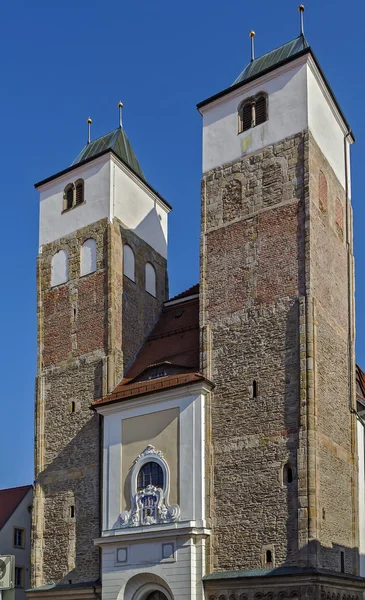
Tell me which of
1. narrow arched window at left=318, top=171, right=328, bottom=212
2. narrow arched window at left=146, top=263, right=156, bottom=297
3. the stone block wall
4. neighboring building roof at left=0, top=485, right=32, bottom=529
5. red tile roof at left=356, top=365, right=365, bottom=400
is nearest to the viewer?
the stone block wall

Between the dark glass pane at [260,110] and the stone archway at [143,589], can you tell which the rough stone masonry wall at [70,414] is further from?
the dark glass pane at [260,110]

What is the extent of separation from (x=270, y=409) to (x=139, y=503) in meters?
5.19

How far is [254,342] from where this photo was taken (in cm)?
2667

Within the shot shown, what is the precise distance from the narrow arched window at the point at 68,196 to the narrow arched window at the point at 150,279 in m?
4.04

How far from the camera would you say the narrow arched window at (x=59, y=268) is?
33.9 meters

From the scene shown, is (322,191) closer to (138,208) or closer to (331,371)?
(331,371)

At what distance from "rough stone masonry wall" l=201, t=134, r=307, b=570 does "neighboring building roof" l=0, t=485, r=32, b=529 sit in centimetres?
1528

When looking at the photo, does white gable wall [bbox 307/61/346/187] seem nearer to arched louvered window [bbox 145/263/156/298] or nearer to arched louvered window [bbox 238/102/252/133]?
arched louvered window [bbox 238/102/252/133]

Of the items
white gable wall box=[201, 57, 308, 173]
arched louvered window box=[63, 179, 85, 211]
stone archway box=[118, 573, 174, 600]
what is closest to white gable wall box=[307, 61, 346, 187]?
white gable wall box=[201, 57, 308, 173]

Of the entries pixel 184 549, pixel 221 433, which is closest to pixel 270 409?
pixel 221 433

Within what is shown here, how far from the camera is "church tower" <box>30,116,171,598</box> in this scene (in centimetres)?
2980

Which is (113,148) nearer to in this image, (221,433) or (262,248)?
(262,248)

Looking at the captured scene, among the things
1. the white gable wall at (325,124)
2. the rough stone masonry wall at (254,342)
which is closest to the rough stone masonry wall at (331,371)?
the white gable wall at (325,124)

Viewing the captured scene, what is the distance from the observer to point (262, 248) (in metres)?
27.6
